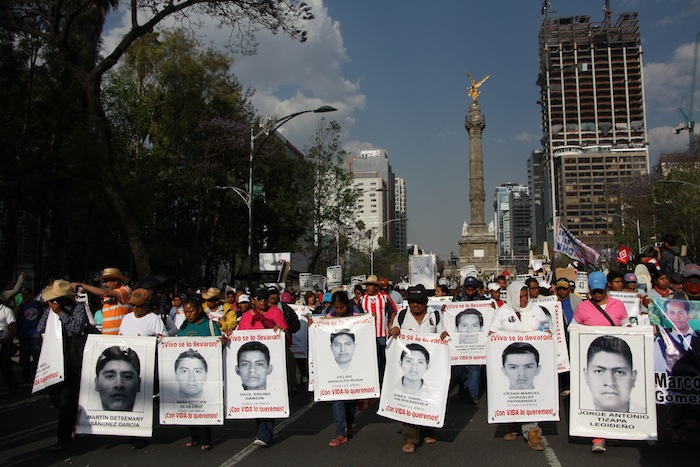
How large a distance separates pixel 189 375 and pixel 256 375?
2.37 feet

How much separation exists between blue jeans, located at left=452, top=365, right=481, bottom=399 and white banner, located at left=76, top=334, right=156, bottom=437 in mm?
4892

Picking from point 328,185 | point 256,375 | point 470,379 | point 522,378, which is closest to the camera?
point 522,378

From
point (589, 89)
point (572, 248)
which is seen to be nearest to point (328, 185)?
point (572, 248)

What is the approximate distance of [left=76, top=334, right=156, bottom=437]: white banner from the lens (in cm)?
721

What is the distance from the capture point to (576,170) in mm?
160625

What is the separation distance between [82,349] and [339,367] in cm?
284

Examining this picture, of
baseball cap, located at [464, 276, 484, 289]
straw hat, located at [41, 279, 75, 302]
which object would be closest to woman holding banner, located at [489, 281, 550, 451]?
baseball cap, located at [464, 276, 484, 289]

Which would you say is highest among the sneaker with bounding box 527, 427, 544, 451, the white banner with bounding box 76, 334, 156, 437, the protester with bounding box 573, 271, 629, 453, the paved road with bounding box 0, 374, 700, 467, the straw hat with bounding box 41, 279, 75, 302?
the straw hat with bounding box 41, 279, 75, 302

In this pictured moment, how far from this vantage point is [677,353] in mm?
7023

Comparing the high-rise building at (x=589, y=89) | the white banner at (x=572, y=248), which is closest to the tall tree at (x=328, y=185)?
the white banner at (x=572, y=248)

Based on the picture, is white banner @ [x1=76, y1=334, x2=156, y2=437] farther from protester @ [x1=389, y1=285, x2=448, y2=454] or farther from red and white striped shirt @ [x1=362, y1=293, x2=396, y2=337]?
red and white striped shirt @ [x1=362, y1=293, x2=396, y2=337]

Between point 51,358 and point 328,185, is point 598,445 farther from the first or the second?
point 328,185

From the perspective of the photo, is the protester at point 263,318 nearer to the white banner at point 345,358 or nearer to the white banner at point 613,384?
the white banner at point 345,358

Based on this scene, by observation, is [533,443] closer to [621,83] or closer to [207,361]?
[207,361]
